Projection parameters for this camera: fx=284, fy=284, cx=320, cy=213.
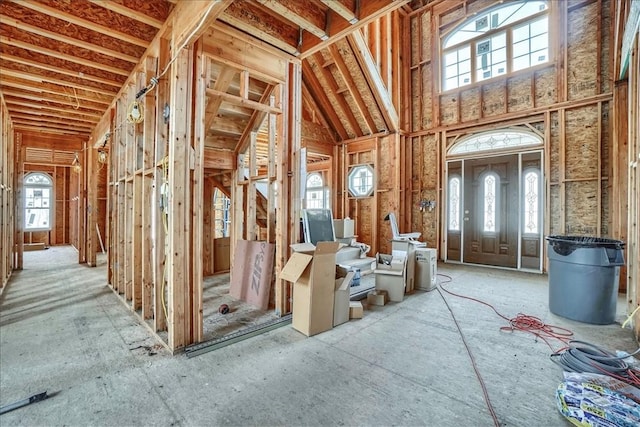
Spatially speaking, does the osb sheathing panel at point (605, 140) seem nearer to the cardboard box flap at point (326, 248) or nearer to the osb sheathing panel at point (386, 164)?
the osb sheathing panel at point (386, 164)

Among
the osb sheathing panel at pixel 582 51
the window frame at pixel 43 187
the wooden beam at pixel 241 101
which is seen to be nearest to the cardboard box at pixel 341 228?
the wooden beam at pixel 241 101

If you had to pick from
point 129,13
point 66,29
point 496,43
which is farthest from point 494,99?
point 66,29

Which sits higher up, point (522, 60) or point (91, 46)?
point (522, 60)

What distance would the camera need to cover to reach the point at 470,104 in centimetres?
634

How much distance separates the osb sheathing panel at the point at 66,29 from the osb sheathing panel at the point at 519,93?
21.3 ft

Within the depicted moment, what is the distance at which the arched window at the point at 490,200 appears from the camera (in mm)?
5988

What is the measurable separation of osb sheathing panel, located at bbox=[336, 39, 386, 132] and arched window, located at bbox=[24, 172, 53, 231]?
11.0 metres

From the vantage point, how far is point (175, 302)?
248cm

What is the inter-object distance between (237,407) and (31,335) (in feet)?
8.42

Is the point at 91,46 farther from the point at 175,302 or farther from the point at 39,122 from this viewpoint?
the point at 39,122

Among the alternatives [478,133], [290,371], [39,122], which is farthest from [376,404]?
[39,122]

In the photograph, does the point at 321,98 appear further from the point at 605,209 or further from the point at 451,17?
the point at 605,209

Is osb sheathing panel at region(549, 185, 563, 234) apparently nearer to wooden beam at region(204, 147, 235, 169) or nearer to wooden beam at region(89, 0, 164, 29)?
wooden beam at region(204, 147, 235, 169)

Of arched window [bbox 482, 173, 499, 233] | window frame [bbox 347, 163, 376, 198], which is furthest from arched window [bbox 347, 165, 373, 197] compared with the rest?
arched window [bbox 482, 173, 499, 233]
